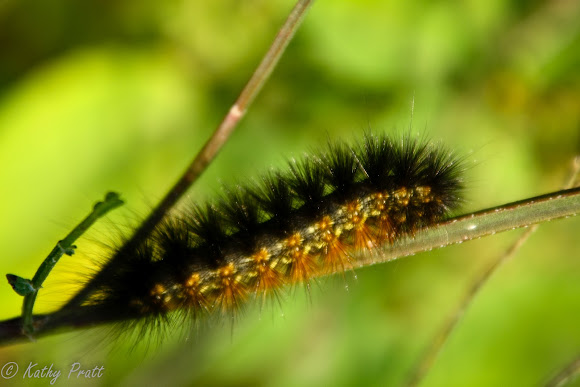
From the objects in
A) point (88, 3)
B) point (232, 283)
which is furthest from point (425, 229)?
point (88, 3)

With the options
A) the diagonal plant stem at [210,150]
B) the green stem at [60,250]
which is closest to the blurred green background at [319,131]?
the diagonal plant stem at [210,150]

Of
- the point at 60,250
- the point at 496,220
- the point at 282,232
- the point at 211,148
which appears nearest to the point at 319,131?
the point at 282,232

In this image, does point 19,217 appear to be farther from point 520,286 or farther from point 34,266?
point 520,286

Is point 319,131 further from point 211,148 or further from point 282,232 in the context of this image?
point 211,148

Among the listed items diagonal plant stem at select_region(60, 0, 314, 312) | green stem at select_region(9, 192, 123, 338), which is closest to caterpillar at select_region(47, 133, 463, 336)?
diagonal plant stem at select_region(60, 0, 314, 312)

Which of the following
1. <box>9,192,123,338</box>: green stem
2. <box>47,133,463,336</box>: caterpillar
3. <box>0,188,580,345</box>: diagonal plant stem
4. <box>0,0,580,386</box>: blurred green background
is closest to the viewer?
<box>9,192,123,338</box>: green stem

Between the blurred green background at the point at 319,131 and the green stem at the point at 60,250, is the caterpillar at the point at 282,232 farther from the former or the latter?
the blurred green background at the point at 319,131

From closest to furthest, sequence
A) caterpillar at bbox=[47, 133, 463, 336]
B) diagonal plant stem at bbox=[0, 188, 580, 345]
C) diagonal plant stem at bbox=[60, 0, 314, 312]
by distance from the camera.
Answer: diagonal plant stem at bbox=[0, 188, 580, 345], diagonal plant stem at bbox=[60, 0, 314, 312], caterpillar at bbox=[47, 133, 463, 336]

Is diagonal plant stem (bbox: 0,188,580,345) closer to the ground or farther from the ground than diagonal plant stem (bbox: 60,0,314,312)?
closer to the ground

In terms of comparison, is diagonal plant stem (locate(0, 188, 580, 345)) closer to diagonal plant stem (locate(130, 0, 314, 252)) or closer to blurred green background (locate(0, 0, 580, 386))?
diagonal plant stem (locate(130, 0, 314, 252))
